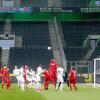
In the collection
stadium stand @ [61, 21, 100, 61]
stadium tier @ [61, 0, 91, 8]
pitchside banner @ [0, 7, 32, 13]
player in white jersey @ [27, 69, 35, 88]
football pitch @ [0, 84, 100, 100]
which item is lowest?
football pitch @ [0, 84, 100, 100]

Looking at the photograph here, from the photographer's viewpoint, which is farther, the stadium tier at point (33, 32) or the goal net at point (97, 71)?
the stadium tier at point (33, 32)

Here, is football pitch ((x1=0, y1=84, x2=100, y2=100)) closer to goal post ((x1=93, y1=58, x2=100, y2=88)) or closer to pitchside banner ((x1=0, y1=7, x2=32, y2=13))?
goal post ((x1=93, y1=58, x2=100, y2=88))

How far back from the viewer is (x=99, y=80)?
42250 millimetres

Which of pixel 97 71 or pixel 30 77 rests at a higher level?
pixel 97 71

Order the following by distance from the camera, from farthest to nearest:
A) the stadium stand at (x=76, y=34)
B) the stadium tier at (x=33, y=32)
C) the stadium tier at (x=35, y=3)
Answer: the stadium tier at (x=35, y=3) < the stadium tier at (x=33, y=32) < the stadium stand at (x=76, y=34)

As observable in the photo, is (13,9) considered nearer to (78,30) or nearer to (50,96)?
(78,30)

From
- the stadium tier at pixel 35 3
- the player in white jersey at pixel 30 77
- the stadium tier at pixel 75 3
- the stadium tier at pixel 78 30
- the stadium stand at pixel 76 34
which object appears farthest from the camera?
the stadium tier at pixel 35 3

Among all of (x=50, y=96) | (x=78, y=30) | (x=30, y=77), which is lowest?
(x=50, y=96)

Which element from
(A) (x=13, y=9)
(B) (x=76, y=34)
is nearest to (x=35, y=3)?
(A) (x=13, y=9)

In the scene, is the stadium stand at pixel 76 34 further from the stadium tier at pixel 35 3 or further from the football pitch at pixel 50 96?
the football pitch at pixel 50 96

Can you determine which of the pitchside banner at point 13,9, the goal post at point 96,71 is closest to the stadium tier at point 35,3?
the pitchside banner at point 13,9

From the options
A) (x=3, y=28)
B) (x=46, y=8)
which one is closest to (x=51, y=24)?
(x=46, y=8)

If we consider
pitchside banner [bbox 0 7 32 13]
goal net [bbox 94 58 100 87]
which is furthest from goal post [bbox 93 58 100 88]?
pitchside banner [bbox 0 7 32 13]

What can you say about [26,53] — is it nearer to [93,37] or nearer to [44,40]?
[44,40]
